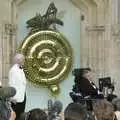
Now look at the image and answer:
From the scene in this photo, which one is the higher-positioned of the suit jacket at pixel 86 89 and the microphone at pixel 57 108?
the suit jacket at pixel 86 89

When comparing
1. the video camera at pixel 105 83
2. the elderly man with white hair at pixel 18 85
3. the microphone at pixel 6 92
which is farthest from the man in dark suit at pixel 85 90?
the microphone at pixel 6 92

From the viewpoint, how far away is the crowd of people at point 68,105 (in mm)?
3742

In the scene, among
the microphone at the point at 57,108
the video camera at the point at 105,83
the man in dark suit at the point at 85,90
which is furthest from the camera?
the video camera at the point at 105,83

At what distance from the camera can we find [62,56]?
9484mm

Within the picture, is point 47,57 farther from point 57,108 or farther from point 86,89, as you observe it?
point 86,89

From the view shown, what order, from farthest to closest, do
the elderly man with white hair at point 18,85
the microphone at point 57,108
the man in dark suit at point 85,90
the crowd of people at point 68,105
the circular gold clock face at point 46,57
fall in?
the circular gold clock face at point 46,57 < the man in dark suit at point 85,90 < the microphone at point 57,108 < the elderly man with white hair at point 18,85 < the crowd of people at point 68,105

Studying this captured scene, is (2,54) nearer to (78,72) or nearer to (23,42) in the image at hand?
(23,42)

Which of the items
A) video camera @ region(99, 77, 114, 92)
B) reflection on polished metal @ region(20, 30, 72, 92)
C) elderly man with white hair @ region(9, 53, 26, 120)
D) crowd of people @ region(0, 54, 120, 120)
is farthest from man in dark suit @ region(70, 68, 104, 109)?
reflection on polished metal @ region(20, 30, 72, 92)

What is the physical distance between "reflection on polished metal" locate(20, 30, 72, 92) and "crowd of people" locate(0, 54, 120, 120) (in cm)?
181

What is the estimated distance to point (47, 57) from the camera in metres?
9.41

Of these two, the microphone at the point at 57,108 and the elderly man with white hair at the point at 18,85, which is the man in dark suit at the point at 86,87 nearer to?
the microphone at the point at 57,108

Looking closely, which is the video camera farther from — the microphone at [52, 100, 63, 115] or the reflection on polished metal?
the reflection on polished metal

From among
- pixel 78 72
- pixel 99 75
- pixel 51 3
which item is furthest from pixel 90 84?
pixel 51 3

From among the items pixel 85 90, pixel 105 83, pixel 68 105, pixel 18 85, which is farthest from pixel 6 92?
pixel 105 83
